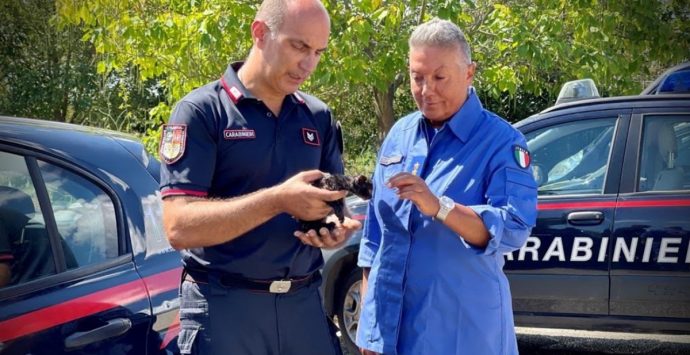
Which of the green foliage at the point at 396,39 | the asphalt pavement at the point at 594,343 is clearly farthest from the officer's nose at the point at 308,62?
the green foliage at the point at 396,39

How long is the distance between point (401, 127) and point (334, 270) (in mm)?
2991

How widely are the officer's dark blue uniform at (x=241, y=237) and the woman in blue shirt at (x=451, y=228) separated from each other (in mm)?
292

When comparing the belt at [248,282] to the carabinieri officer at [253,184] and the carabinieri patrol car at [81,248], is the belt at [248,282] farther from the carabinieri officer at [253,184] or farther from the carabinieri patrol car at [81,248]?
the carabinieri patrol car at [81,248]

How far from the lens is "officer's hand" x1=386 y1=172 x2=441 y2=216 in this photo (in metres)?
2.22

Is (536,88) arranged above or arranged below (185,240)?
below

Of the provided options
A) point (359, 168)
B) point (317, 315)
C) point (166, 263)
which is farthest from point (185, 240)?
point (359, 168)

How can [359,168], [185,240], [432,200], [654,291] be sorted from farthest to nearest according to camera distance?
1. [359,168]
2. [654,291]
3. [432,200]
4. [185,240]

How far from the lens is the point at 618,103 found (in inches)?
201

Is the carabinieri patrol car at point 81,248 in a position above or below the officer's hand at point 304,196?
below

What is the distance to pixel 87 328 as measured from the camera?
242 centimetres

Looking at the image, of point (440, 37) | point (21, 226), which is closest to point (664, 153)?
point (440, 37)

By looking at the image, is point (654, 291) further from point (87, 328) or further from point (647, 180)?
point (87, 328)

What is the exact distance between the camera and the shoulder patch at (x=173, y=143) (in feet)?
7.04

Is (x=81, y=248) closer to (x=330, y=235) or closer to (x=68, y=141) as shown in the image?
(x=68, y=141)
